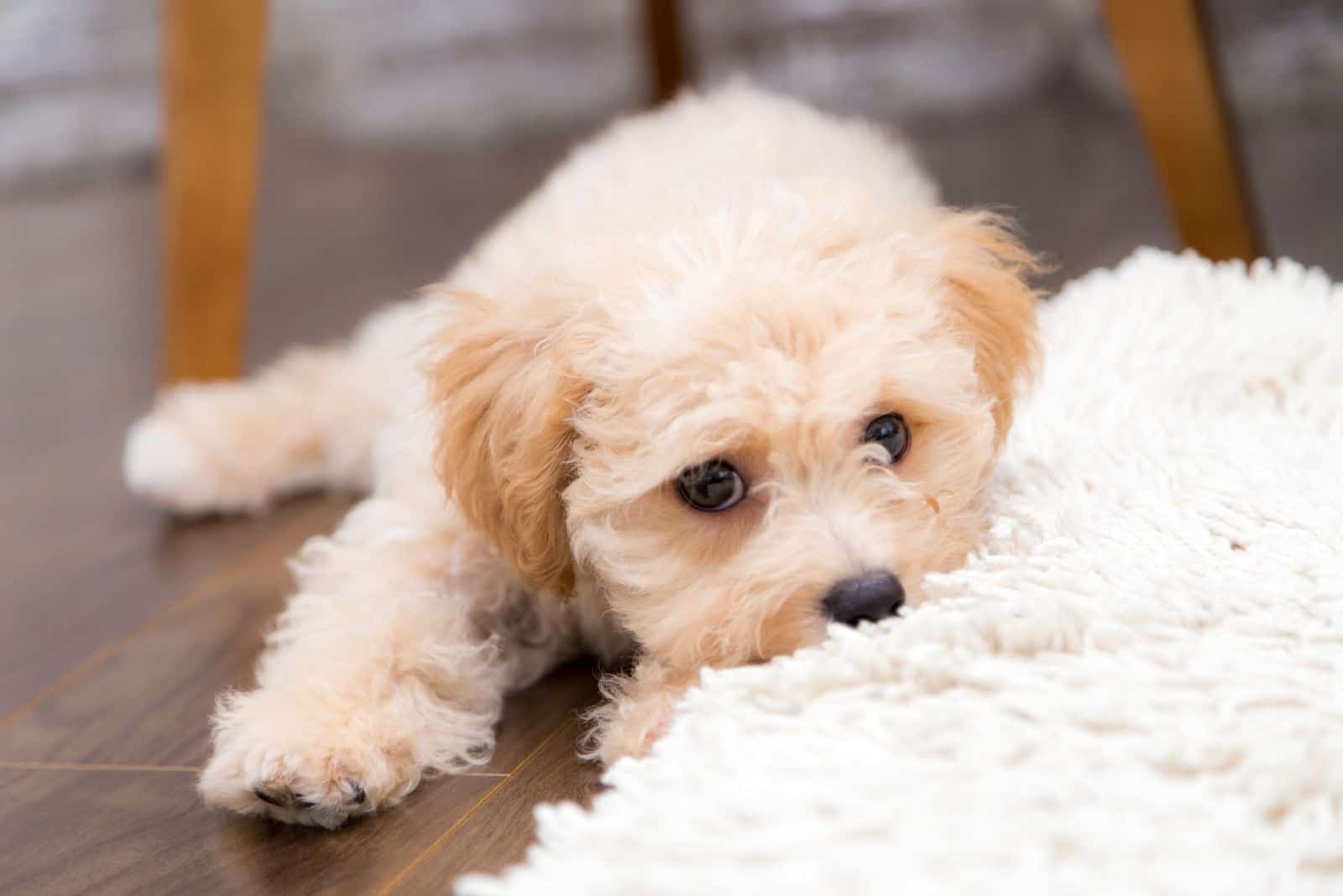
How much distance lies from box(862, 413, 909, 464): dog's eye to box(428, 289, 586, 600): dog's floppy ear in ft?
0.95

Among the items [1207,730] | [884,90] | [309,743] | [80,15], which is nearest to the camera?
[1207,730]

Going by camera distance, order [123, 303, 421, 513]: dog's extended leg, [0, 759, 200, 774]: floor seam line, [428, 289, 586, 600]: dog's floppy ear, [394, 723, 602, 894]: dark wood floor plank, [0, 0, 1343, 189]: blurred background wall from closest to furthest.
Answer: [394, 723, 602, 894]: dark wood floor plank
[428, 289, 586, 600]: dog's floppy ear
[0, 759, 200, 774]: floor seam line
[123, 303, 421, 513]: dog's extended leg
[0, 0, 1343, 189]: blurred background wall

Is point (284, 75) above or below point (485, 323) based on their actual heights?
above

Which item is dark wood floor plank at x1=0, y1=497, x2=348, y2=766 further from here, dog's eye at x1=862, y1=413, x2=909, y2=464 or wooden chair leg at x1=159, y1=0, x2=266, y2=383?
dog's eye at x1=862, y1=413, x2=909, y2=464

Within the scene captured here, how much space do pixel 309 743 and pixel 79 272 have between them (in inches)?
121

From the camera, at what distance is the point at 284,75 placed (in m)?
5.45

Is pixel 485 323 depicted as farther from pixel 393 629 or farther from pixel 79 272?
pixel 79 272

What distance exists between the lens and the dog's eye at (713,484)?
135 centimetres

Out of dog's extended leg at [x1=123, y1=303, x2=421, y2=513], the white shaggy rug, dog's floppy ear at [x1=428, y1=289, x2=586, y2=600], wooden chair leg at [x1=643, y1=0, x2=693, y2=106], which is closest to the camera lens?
the white shaggy rug

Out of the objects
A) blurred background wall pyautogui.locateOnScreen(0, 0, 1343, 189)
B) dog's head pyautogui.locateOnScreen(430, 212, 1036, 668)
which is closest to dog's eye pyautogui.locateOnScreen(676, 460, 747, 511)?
dog's head pyautogui.locateOnScreen(430, 212, 1036, 668)

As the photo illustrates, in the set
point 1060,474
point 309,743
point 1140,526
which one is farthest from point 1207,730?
point 309,743

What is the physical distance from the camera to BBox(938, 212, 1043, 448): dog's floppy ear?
4.90 ft

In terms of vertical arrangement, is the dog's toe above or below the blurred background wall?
below

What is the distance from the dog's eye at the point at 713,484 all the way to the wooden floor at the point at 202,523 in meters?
0.29
